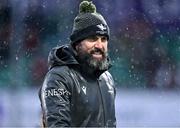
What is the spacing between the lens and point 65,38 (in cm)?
602

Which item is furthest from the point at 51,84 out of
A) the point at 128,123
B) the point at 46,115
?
the point at 128,123

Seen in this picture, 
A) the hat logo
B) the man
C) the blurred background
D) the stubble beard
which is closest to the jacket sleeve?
the man

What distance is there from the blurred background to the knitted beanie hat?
11.7 ft

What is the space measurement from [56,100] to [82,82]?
160 mm

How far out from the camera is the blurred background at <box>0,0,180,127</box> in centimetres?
582

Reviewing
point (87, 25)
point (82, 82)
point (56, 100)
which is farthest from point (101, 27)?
point (56, 100)

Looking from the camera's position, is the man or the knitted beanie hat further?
the knitted beanie hat

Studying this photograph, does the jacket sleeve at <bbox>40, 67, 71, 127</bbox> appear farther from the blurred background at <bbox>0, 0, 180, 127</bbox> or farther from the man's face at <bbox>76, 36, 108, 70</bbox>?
the blurred background at <bbox>0, 0, 180, 127</bbox>

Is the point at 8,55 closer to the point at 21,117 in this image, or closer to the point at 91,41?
the point at 21,117

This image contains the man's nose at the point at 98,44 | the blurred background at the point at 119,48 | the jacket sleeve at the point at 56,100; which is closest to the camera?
the jacket sleeve at the point at 56,100

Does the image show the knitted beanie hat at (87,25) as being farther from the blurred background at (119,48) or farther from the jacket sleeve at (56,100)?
the blurred background at (119,48)

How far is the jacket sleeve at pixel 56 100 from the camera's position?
6.22 feet

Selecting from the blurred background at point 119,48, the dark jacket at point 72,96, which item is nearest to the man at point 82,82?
the dark jacket at point 72,96

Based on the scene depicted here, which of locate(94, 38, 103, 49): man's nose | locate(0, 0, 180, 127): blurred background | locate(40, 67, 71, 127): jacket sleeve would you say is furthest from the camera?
locate(0, 0, 180, 127): blurred background
